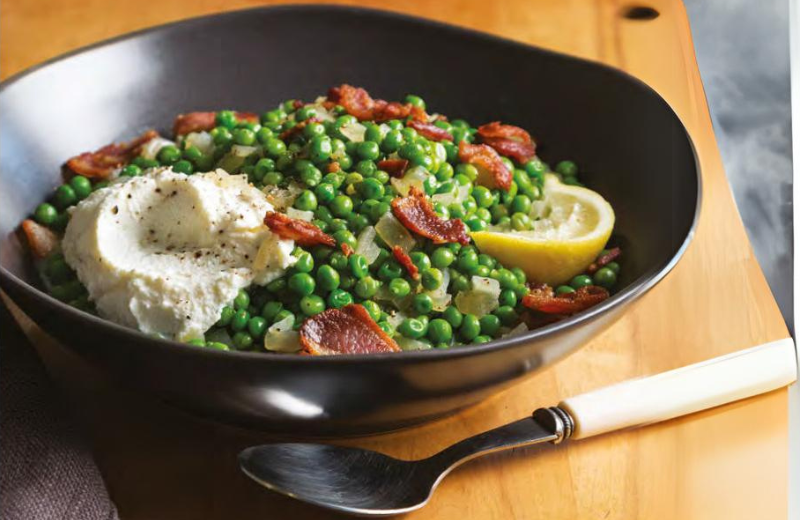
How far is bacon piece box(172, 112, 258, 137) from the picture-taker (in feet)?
12.3

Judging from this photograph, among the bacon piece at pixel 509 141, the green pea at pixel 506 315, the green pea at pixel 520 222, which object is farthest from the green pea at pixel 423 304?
the bacon piece at pixel 509 141

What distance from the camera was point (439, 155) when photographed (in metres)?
3.33

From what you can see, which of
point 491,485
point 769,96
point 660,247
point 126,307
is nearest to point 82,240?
point 126,307

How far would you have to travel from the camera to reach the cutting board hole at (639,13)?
509cm

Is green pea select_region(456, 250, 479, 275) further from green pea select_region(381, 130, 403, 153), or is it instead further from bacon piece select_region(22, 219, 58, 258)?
bacon piece select_region(22, 219, 58, 258)

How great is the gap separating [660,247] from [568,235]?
1.00 ft

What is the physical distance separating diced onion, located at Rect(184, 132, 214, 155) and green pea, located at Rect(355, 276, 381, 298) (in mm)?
996

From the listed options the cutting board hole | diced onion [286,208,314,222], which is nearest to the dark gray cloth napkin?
diced onion [286,208,314,222]

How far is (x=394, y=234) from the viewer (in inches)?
118

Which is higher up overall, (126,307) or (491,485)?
(126,307)

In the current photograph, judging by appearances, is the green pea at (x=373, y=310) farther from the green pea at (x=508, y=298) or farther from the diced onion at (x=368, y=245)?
the green pea at (x=508, y=298)

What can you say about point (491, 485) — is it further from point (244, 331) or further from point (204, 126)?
point (204, 126)

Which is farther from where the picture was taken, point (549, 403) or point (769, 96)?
point (769, 96)

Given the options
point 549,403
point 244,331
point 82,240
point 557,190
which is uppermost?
point 82,240
